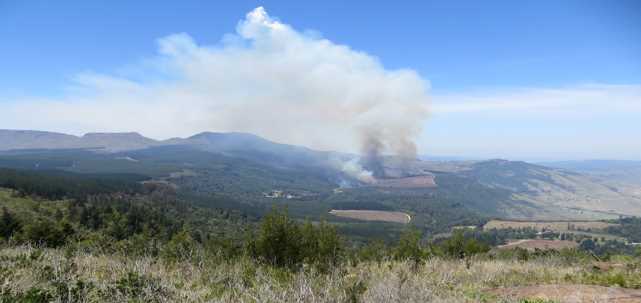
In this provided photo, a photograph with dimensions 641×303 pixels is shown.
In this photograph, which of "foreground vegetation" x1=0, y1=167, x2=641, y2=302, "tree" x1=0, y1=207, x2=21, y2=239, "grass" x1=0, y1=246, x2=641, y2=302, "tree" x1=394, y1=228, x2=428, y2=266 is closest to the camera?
"grass" x1=0, y1=246, x2=641, y2=302

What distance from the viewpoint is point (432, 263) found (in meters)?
10.7

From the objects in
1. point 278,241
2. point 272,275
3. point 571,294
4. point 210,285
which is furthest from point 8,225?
point 571,294

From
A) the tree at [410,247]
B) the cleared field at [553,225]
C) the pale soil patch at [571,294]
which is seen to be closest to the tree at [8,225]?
the tree at [410,247]

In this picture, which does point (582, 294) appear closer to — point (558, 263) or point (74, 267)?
point (558, 263)

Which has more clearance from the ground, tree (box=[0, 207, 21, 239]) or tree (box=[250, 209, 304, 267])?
tree (box=[250, 209, 304, 267])

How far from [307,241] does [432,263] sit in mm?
3929

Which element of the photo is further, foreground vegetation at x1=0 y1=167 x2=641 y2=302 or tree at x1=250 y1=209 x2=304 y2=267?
tree at x1=250 y1=209 x2=304 y2=267

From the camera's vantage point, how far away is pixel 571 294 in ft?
20.4

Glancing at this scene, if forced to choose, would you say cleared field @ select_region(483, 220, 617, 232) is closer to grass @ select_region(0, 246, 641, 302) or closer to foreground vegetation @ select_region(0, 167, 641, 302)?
foreground vegetation @ select_region(0, 167, 641, 302)

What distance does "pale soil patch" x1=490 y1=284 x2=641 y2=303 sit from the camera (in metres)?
5.84

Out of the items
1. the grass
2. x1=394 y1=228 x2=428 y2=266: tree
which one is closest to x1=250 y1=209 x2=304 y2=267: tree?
the grass

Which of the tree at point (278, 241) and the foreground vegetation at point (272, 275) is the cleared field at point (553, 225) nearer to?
the foreground vegetation at point (272, 275)

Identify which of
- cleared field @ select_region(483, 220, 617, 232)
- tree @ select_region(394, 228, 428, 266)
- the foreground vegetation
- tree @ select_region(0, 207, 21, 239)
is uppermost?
the foreground vegetation

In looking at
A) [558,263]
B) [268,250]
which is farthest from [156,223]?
[558,263]
